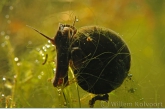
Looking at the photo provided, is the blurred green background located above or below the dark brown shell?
above

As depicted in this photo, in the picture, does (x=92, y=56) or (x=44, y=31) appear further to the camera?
(x=44, y=31)

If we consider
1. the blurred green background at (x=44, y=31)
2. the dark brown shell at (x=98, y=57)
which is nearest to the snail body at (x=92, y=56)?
the dark brown shell at (x=98, y=57)

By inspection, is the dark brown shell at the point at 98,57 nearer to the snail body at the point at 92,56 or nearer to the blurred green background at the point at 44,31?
the snail body at the point at 92,56

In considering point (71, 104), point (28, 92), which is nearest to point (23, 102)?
point (28, 92)

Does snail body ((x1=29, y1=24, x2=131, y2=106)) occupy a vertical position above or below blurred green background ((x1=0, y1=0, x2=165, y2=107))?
below

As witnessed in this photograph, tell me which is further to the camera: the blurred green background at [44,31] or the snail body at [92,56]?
the blurred green background at [44,31]

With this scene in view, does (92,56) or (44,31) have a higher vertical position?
(44,31)

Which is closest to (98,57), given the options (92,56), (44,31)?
(92,56)

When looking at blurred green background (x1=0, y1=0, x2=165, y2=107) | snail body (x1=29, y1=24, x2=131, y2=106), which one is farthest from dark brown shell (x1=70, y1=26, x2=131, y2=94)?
blurred green background (x1=0, y1=0, x2=165, y2=107)

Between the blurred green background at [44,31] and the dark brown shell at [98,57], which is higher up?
the blurred green background at [44,31]

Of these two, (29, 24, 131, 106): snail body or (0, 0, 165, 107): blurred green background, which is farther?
(0, 0, 165, 107): blurred green background

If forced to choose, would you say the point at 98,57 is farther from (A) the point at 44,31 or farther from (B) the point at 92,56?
(A) the point at 44,31

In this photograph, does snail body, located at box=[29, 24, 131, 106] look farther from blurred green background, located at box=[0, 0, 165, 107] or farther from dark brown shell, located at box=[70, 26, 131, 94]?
blurred green background, located at box=[0, 0, 165, 107]
